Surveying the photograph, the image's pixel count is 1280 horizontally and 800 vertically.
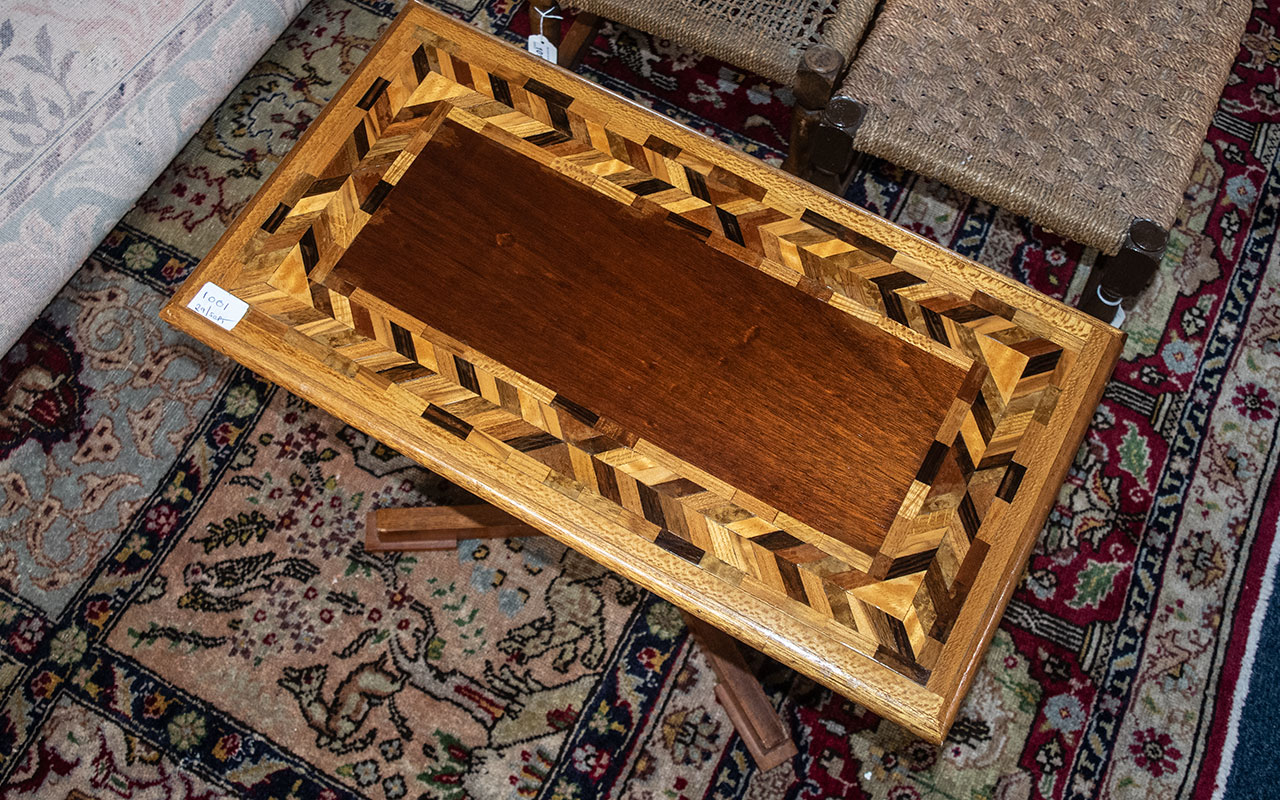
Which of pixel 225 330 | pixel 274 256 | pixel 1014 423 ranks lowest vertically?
pixel 225 330

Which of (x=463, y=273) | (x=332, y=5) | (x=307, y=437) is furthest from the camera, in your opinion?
(x=332, y=5)

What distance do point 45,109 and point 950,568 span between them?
5.10ft

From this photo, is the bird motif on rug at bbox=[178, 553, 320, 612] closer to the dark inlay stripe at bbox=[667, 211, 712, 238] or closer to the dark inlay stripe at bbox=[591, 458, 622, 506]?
the dark inlay stripe at bbox=[591, 458, 622, 506]

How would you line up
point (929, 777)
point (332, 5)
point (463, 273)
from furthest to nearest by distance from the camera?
→ 1. point (332, 5)
2. point (929, 777)
3. point (463, 273)

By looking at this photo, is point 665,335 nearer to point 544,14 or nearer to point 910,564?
point 910,564

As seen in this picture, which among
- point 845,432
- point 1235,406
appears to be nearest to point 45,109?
point 845,432

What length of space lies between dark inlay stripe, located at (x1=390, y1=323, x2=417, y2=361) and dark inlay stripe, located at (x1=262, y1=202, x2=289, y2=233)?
0.69 feet

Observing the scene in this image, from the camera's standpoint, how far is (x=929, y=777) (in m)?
1.65

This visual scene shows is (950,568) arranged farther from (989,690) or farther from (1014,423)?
(989,690)

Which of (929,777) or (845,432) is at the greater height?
(845,432)

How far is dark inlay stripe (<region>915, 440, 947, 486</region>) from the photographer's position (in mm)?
1239

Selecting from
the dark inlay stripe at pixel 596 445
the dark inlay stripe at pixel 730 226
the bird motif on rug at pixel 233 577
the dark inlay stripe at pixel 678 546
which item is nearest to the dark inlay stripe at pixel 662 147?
the dark inlay stripe at pixel 730 226

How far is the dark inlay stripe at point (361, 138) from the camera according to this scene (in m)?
1.38

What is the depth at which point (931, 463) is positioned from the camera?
125 centimetres
